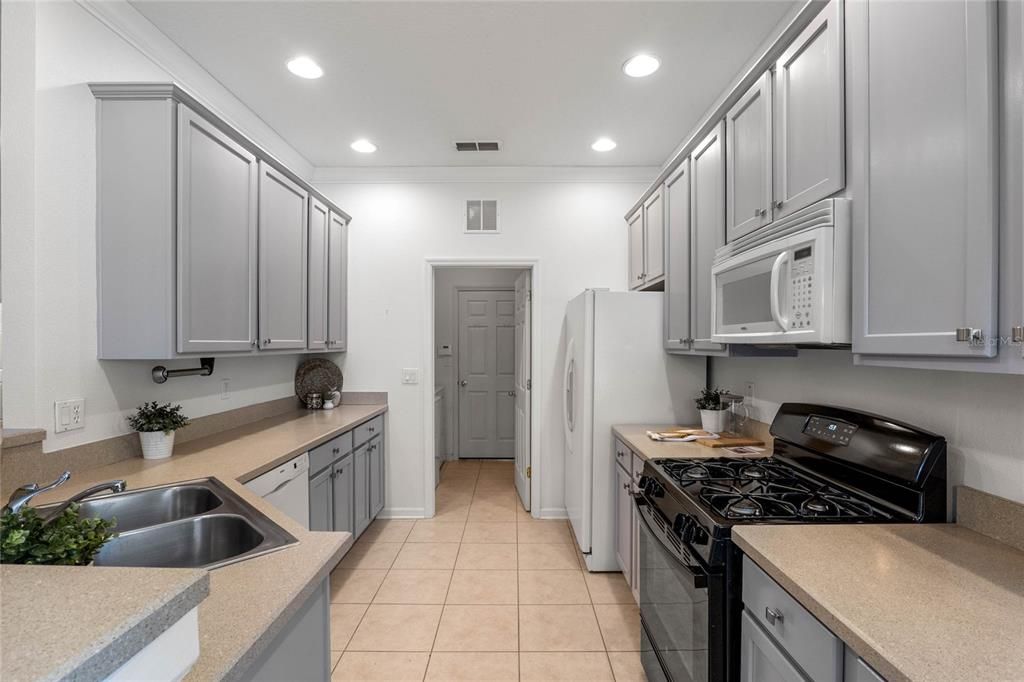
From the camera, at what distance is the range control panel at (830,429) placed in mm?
1621

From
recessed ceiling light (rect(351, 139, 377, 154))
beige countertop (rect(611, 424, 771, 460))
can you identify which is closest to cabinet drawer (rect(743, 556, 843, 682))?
beige countertop (rect(611, 424, 771, 460))

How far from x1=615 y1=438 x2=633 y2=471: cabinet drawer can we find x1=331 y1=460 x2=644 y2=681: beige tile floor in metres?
0.74

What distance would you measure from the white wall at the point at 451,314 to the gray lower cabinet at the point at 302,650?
4311 millimetres

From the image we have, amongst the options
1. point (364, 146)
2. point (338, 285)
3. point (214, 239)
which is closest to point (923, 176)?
point (214, 239)

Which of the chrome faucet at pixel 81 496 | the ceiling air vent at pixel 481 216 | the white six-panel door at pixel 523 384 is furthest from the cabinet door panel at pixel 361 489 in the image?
the ceiling air vent at pixel 481 216

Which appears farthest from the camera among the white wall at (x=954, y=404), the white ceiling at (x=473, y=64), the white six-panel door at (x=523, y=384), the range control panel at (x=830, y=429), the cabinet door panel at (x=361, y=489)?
the white six-panel door at (x=523, y=384)

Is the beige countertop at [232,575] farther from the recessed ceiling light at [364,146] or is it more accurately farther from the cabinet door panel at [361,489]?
the recessed ceiling light at [364,146]

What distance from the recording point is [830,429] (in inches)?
67.3

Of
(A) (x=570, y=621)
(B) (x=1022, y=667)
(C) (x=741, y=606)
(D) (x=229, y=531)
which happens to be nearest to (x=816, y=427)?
(C) (x=741, y=606)

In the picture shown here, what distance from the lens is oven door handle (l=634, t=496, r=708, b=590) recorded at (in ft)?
4.44

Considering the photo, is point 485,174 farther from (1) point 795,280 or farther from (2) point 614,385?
(1) point 795,280

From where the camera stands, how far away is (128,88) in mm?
1814

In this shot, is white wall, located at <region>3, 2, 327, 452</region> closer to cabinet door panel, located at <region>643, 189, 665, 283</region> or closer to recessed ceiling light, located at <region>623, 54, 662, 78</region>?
recessed ceiling light, located at <region>623, 54, 662, 78</region>

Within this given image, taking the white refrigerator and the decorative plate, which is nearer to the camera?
the white refrigerator
